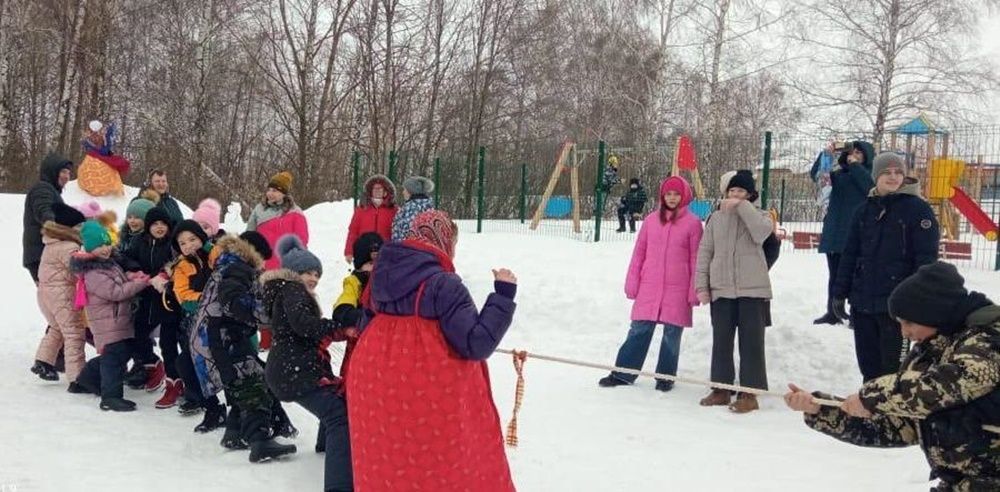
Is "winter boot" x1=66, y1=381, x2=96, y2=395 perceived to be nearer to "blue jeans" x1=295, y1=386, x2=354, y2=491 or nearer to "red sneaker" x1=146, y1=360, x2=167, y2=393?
"red sneaker" x1=146, y1=360, x2=167, y2=393

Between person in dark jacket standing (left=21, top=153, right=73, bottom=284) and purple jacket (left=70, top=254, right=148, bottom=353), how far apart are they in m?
1.16

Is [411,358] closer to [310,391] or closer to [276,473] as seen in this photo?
[310,391]

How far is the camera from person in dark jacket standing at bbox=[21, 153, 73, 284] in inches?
282

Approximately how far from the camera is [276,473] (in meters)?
4.75

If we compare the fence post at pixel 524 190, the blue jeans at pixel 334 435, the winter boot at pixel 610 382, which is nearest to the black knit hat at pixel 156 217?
the blue jeans at pixel 334 435

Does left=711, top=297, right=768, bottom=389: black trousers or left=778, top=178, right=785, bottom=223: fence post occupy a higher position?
left=778, top=178, right=785, bottom=223: fence post

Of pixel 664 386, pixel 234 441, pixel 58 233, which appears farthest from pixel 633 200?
pixel 234 441

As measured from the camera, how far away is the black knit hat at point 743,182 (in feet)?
20.7

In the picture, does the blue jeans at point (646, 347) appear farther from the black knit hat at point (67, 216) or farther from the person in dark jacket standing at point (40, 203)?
the person in dark jacket standing at point (40, 203)

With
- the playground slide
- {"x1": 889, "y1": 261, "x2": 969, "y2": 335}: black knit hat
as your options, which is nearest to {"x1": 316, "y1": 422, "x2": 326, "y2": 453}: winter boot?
{"x1": 889, "y1": 261, "x2": 969, "y2": 335}: black knit hat

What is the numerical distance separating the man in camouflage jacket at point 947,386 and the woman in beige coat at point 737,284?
3.22m

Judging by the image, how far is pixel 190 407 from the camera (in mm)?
6012

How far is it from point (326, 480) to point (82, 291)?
3.24 meters

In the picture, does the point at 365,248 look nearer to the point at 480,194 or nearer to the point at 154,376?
the point at 154,376
